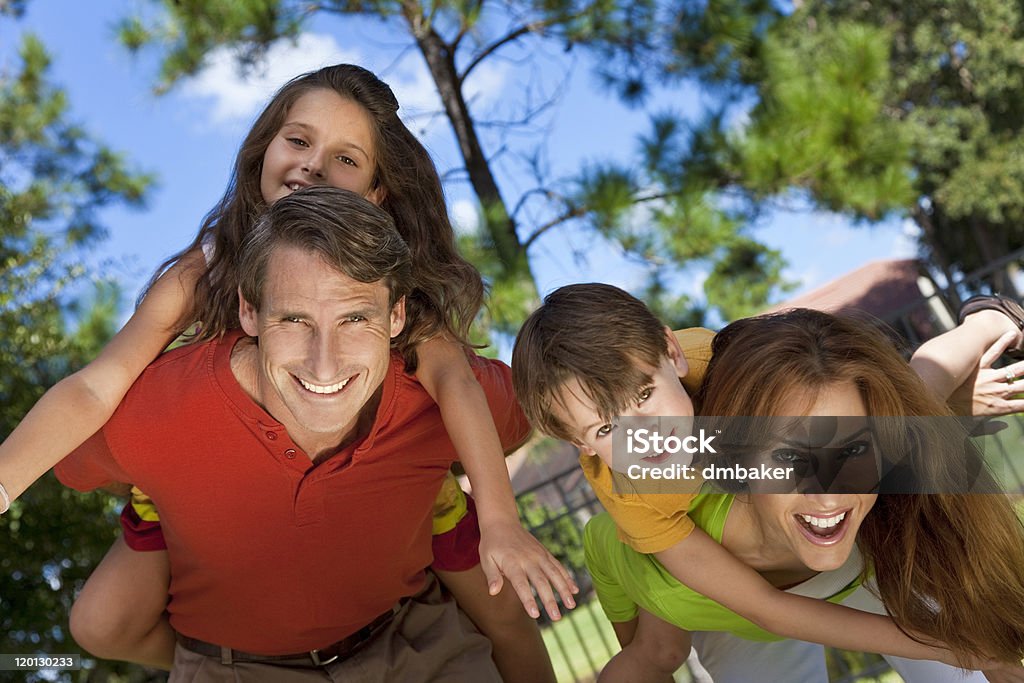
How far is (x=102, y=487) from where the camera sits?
226 cm

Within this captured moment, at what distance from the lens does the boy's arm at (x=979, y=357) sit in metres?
2.52

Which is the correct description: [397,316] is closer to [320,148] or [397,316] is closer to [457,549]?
[320,148]

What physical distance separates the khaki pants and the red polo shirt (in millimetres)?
62

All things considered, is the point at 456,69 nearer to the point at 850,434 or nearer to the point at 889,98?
the point at 850,434

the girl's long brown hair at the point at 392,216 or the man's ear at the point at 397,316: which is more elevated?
the girl's long brown hair at the point at 392,216

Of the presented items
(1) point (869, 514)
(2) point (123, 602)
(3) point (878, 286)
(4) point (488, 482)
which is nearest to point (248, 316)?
(4) point (488, 482)

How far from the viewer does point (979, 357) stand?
8.50ft

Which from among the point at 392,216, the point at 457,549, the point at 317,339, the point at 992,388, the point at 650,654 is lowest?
the point at 650,654

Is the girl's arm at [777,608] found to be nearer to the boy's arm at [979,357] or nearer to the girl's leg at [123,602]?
the boy's arm at [979,357]

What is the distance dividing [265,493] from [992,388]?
190 cm

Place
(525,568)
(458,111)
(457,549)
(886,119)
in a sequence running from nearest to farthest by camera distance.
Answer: (525,568) < (457,549) < (458,111) < (886,119)

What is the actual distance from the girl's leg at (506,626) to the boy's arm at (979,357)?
121 centimetres

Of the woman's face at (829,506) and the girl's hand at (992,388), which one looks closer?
the woman's face at (829,506)

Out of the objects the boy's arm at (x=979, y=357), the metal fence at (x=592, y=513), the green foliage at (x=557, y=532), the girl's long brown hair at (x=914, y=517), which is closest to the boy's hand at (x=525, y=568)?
the girl's long brown hair at (x=914, y=517)
